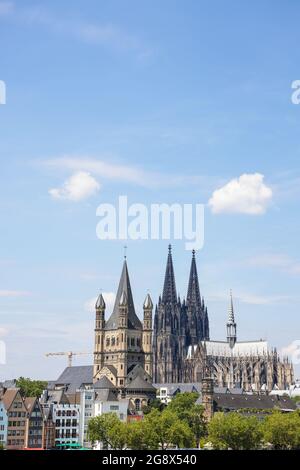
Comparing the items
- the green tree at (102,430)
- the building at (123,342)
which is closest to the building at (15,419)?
the green tree at (102,430)

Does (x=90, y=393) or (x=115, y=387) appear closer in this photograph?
(x=90, y=393)

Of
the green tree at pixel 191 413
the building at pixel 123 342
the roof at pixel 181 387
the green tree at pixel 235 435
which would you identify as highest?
the building at pixel 123 342

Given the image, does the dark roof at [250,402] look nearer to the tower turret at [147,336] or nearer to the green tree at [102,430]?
the tower turret at [147,336]

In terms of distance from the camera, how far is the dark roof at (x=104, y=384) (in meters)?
138

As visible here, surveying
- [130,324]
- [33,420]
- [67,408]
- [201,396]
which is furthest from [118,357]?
[33,420]

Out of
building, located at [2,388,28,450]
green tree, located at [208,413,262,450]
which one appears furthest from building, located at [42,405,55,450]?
green tree, located at [208,413,262,450]

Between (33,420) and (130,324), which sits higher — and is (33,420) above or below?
below

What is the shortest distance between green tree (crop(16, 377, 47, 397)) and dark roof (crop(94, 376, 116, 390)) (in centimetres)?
1313

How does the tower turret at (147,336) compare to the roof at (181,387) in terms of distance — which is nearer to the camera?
the tower turret at (147,336)

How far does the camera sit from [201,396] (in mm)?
143625

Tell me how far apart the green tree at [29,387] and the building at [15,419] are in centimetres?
3614
